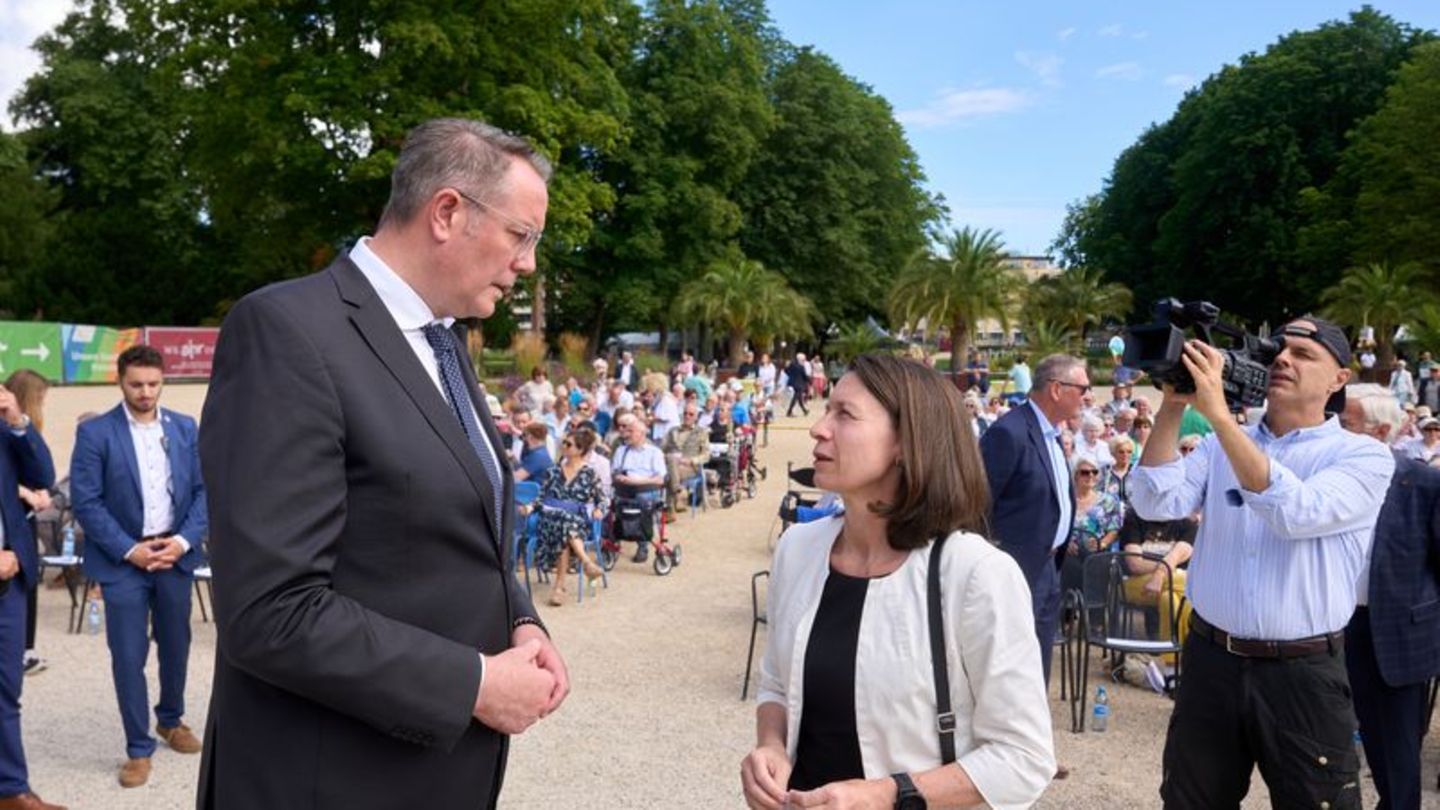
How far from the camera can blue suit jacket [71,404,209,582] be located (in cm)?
503

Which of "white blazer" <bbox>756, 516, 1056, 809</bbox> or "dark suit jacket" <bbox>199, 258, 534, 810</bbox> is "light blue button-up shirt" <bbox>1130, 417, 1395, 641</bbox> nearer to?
"white blazer" <bbox>756, 516, 1056, 809</bbox>

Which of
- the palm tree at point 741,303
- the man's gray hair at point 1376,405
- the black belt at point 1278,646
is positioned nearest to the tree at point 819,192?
the palm tree at point 741,303

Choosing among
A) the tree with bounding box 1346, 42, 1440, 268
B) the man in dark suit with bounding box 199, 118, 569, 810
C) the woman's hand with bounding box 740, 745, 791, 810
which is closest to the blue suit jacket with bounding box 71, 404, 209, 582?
the man in dark suit with bounding box 199, 118, 569, 810

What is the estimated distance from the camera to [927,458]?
2.15m

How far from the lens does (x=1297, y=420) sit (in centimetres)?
338

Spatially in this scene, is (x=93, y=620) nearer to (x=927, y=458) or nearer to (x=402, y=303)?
(x=402, y=303)

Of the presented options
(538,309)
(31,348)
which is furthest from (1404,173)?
(31,348)

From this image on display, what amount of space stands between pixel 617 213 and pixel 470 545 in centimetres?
3719

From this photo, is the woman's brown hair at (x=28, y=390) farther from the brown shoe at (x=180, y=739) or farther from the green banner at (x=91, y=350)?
the green banner at (x=91, y=350)

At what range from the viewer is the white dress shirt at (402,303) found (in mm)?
1947

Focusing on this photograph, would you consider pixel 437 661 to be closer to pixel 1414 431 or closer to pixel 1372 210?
pixel 1414 431

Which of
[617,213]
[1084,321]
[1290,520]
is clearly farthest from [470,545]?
[1084,321]

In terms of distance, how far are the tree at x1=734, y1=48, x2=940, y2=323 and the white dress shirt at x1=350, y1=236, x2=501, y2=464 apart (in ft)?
132

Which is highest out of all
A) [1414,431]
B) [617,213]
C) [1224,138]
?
[1224,138]
